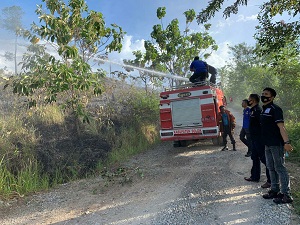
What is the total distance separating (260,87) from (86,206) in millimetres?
22017

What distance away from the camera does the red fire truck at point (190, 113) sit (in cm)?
833

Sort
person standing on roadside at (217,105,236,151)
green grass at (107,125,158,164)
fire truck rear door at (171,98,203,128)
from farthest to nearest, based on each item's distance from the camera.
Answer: fire truck rear door at (171,98,203,128) < person standing on roadside at (217,105,236,151) < green grass at (107,125,158,164)

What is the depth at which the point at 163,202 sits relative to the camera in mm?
4344

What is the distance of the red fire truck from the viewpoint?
833cm

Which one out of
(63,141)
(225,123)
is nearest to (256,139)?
(225,123)

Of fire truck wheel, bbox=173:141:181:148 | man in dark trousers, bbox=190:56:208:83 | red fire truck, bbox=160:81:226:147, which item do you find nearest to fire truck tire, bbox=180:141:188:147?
fire truck wheel, bbox=173:141:181:148

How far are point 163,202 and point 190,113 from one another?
473 cm

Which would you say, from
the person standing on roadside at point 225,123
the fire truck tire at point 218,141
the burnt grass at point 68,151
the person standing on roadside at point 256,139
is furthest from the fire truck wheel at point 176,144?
the person standing on roadside at point 256,139

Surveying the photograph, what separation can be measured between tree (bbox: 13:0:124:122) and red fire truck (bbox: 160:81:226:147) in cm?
278

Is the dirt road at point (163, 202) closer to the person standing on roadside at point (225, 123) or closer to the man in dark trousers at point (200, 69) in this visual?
the person standing on roadside at point (225, 123)

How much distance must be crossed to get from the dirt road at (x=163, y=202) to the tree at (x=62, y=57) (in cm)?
274

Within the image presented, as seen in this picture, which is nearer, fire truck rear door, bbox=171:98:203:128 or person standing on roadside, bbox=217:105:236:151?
person standing on roadside, bbox=217:105:236:151

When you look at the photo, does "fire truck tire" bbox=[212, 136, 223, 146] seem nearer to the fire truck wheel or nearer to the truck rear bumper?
the truck rear bumper

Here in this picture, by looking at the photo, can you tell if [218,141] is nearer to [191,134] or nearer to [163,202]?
[191,134]
